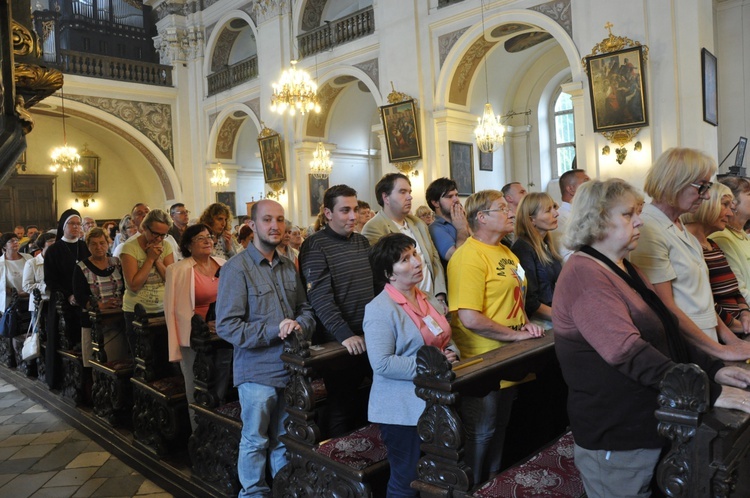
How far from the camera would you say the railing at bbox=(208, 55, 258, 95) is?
1460 cm

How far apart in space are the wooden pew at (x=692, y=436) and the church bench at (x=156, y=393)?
10.6 feet

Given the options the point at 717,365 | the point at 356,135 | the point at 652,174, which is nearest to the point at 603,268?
the point at 717,365

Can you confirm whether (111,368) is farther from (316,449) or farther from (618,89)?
(618,89)

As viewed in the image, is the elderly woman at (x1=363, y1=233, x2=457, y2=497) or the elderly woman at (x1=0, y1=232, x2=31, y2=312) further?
the elderly woman at (x1=0, y1=232, x2=31, y2=312)

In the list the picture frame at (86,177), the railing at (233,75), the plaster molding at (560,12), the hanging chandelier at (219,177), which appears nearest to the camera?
the plaster molding at (560,12)

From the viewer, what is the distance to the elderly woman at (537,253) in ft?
10.9

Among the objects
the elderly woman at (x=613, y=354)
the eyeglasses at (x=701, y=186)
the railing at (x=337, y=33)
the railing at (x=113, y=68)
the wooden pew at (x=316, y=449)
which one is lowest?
the wooden pew at (x=316, y=449)

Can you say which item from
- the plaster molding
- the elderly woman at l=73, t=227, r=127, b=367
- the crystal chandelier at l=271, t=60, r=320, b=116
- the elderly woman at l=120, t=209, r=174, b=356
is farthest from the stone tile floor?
the plaster molding

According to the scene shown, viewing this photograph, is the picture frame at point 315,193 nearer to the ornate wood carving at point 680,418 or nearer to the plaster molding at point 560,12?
the plaster molding at point 560,12

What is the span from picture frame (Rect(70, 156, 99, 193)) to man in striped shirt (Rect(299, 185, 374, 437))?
16.3 m

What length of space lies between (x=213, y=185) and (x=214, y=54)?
3.50 metres

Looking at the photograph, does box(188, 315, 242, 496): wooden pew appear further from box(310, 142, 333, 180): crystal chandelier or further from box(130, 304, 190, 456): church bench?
box(310, 142, 333, 180): crystal chandelier

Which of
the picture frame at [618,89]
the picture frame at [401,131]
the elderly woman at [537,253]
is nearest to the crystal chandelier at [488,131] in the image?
the picture frame at [401,131]

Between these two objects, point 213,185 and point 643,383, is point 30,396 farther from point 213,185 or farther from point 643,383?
point 213,185
